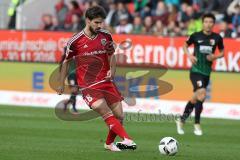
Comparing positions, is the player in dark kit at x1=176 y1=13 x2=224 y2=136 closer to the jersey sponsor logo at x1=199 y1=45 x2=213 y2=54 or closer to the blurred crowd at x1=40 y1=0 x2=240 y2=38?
the jersey sponsor logo at x1=199 y1=45 x2=213 y2=54

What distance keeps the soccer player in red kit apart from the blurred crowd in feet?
36.8

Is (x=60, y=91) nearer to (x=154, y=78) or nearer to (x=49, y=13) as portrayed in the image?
(x=154, y=78)

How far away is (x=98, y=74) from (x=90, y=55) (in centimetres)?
32

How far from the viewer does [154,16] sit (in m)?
25.1

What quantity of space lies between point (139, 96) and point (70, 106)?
1.94 meters

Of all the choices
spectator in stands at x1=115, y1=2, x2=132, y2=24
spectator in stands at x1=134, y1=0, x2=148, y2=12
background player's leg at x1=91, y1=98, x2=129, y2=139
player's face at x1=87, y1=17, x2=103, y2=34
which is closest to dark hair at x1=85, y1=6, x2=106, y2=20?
player's face at x1=87, y1=17, x2=103, y2=34

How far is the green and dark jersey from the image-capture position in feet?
50.1

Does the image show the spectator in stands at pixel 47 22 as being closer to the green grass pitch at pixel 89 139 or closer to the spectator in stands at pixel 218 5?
the spectator in stands at pixel 218 5

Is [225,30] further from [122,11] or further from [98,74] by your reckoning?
[98,74]

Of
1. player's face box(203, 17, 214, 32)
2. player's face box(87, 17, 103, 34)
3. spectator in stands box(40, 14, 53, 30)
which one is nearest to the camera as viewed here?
A: player's face box(87, 17, 103, 34)

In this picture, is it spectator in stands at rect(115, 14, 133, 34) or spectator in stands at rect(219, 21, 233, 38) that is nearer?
spectator in stands at rect(219, 21, 233, 38)

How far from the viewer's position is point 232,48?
835 inches

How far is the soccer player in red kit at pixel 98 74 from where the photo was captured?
11234 mm

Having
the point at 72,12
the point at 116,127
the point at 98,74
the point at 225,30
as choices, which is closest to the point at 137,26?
the point at 72,12
